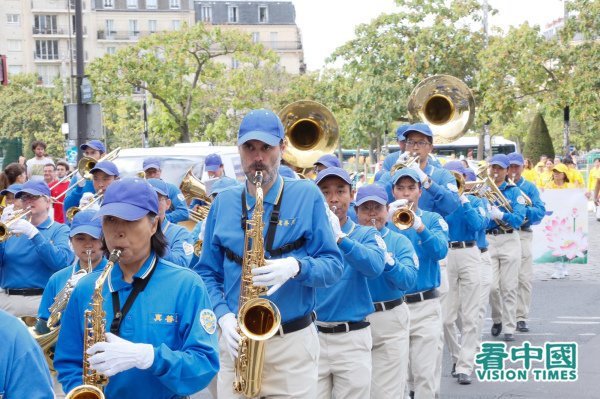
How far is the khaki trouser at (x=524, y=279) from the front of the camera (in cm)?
1280

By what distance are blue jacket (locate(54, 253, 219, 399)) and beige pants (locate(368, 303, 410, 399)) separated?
3.19m

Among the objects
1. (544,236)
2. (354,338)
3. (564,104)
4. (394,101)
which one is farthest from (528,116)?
(354,338)

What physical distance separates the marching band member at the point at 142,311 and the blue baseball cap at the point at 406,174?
13.7 ft

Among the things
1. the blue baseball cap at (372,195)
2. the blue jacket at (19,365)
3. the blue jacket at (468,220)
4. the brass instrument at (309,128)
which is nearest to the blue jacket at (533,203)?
the blue jacket at (468,220)

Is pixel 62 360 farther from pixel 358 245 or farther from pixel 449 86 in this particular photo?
pixel 449 86

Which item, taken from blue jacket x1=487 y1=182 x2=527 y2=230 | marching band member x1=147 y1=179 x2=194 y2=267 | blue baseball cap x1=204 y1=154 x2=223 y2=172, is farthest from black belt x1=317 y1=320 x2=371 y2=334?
blue jacket x1=487 y1=182 x2=527 y2=230

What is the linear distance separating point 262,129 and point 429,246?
3038 mm

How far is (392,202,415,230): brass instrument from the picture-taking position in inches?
304

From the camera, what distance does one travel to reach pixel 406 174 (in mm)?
8117

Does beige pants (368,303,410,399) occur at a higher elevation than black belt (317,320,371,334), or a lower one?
lower

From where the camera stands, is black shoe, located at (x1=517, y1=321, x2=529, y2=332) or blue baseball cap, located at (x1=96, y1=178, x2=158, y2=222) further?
black shoe, located at (x1=517, y1=321, x2=529, y2=332)

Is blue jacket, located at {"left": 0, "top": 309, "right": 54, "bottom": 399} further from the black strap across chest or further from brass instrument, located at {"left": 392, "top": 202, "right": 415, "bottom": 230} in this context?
brass instrument, located at {"left": 392, "top": 202, "right": 415, "bottom": 230}

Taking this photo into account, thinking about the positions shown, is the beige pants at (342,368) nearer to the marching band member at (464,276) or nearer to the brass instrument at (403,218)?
the brass instrument at (403,218)

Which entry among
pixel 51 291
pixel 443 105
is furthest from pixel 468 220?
pixel 51 291
